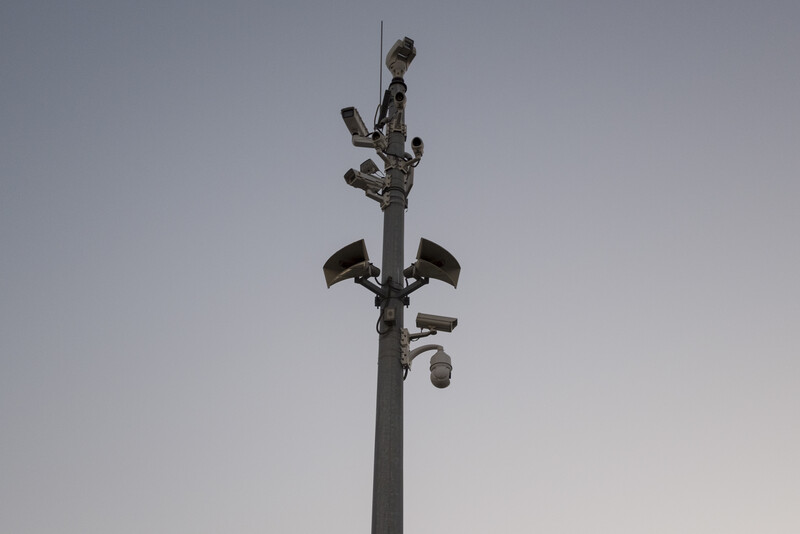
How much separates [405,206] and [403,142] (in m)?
0.75

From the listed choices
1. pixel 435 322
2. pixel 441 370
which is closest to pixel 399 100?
pixel 435 322

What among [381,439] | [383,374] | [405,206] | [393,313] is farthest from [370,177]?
[381,439]

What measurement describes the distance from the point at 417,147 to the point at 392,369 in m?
2.60

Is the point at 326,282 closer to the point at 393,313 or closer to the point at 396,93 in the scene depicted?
the point at 393,313

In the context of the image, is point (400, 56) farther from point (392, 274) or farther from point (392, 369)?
Result: point (392, 369)

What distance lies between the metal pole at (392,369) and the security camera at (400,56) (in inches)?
25.2

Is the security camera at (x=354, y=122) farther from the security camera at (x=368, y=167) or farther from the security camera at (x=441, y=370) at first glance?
the security camera at (x=441, y=370)

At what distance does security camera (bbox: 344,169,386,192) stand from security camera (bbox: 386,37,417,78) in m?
1.63

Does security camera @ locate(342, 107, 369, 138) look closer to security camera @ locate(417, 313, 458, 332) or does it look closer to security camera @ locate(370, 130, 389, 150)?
security camera @ locate(370, 130, 389, 150)

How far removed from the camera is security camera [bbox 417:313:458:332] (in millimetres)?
7133

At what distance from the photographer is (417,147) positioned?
810 cm

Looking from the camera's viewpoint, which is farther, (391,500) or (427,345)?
(427,345)

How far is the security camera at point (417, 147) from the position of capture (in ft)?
26.5

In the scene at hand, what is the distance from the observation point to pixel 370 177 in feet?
25.8
